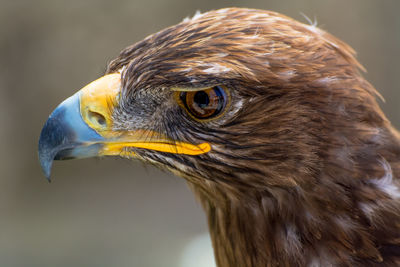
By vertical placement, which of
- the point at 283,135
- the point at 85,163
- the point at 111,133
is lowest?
the point at 85,163

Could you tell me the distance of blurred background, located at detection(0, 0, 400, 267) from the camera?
24.3 feet

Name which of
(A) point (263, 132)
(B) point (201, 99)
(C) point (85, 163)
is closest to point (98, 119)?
(B) point (201, 99)

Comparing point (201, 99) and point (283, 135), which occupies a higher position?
point (201, 99)

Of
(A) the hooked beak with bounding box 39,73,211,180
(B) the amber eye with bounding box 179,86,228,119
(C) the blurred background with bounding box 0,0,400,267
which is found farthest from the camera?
(C) the blurred background with bounding box 0,0,400,267

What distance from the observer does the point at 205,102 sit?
218 centimetres

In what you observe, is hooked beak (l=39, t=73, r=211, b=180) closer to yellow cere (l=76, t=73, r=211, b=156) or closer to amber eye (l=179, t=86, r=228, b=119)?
yellow cere (l=76, t=73, r=211, b=156)

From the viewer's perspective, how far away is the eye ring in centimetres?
215

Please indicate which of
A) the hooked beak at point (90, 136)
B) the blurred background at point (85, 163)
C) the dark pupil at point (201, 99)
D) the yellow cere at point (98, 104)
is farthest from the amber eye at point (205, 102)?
the blurred background at point (85, 163)

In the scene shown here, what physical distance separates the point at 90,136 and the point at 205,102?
53 centimetres

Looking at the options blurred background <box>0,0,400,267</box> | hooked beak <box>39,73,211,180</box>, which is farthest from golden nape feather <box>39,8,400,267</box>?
blurred background <box>0,0,400,267</box>

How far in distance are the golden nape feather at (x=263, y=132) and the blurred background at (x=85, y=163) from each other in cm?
476

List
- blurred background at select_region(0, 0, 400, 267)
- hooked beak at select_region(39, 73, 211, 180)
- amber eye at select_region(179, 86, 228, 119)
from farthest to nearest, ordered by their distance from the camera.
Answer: blurred background at select_region(0, 0, 400, 267) → hooked beak at select_region(39, 73, 211, 180) → amber eye at select_region(179, 86, 228, 119)

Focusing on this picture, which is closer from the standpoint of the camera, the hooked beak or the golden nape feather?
the golden nape feather

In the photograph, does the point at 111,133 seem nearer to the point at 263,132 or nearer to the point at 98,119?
the point at 98,119
